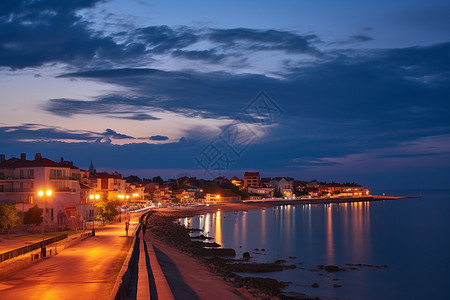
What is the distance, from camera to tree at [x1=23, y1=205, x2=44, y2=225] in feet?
163

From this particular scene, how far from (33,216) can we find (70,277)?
111 ft

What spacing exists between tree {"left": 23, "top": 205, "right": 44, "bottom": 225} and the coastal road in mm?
22879

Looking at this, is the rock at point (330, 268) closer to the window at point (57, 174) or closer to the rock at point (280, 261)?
the rock at point (280, 261)

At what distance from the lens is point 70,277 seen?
19.4 metres

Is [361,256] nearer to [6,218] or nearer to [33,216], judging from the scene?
[6,218]

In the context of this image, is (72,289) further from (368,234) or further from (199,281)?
(368,234)

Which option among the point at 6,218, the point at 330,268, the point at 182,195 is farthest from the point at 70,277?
the point at 182,195

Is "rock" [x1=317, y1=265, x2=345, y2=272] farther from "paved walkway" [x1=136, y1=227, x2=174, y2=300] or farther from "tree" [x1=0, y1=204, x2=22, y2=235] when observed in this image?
"tree" [x1=0, y1=204, x2=22, y2=235]

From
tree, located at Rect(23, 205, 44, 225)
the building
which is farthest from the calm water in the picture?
tree, located at Rect(23, 205, 44, 225)

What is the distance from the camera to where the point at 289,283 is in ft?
102

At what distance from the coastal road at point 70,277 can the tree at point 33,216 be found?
75.1 feet

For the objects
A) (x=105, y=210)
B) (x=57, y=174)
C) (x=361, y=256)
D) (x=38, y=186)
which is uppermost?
(x=57, y=174)

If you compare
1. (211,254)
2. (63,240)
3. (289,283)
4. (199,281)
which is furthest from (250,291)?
(211,254)

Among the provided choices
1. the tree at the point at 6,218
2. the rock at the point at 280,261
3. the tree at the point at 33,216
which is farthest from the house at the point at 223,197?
the tree at the point at 6,218
